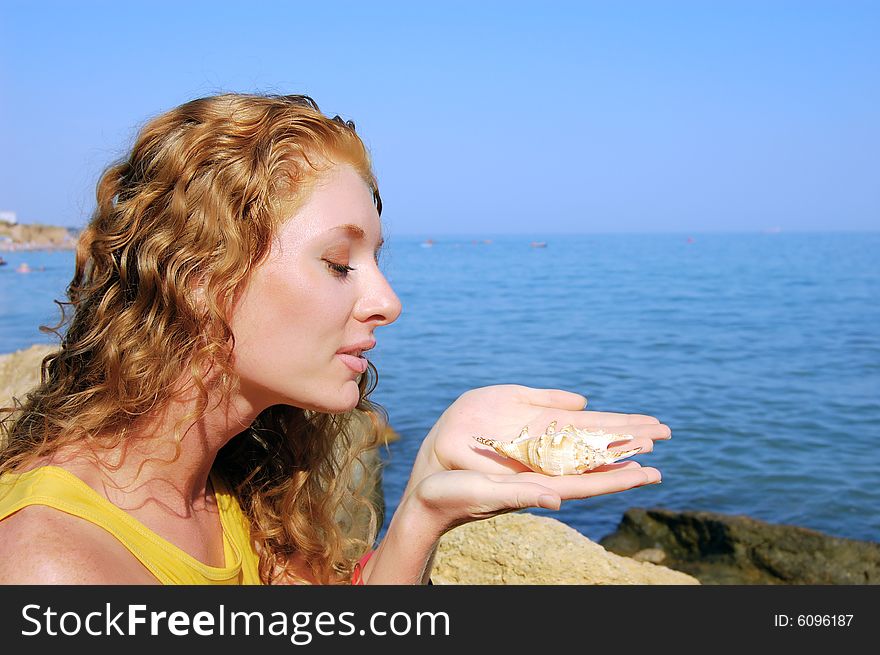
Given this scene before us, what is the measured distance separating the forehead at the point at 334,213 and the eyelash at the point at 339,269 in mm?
89

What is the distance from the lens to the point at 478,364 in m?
17.8

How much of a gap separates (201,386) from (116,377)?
27 cm

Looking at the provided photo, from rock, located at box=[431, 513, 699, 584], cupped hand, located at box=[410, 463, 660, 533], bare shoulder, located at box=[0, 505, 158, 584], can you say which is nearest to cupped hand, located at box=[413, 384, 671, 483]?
cupped hand, located at box=[410, 463, 660, 533]

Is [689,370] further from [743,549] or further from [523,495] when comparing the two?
[523,495]

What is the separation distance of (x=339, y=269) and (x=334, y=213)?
180mm

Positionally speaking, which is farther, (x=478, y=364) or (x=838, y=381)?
(x=478, y=364)

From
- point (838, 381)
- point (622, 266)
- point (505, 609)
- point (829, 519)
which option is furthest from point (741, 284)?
point (505, 609)

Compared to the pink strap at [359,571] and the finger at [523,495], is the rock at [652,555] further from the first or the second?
the finger at [523,495]

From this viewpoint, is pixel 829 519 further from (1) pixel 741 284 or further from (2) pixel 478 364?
(1) pixel 741 284

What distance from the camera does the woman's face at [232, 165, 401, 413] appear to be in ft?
8.21

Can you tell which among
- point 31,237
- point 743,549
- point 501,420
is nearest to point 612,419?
point 501,420

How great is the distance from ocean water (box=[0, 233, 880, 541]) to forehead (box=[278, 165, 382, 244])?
659 mm

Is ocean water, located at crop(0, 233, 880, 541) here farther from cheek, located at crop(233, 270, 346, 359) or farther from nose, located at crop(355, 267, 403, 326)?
cheek, located at crop(233, 270, 346, 359)

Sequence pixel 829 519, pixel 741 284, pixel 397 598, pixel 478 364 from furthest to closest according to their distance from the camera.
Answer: pixel 741 284 < pixel 478 364 < pixel 829 519 < pixel 397 598
